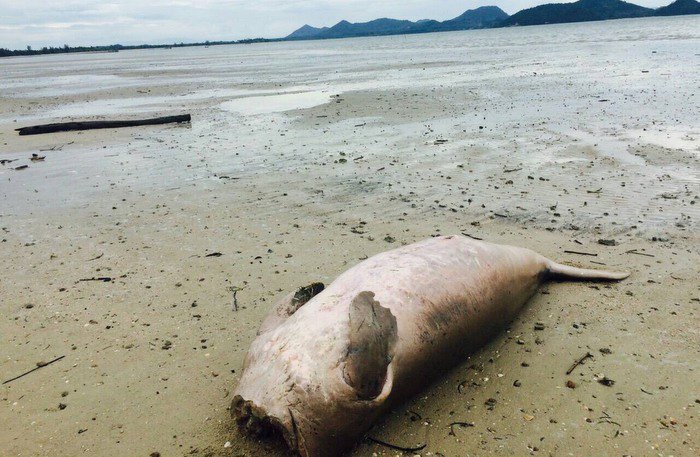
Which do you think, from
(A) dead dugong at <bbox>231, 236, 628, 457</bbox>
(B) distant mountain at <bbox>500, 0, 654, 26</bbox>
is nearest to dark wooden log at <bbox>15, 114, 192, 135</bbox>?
(A) dead dugong at <bbox>231, 236, 628, 457</bbox>

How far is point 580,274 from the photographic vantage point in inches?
176

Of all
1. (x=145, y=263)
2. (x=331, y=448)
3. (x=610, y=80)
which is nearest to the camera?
(x=331, y=448)

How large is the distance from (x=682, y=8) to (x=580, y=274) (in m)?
168

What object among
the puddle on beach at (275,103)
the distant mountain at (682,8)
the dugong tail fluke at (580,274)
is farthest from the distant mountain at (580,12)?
the dugong tail fluke at (580,274)

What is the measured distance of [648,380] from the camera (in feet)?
10.6

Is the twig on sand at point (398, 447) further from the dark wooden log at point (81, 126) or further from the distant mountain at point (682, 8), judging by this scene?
the distant mountain at point (682, 8)

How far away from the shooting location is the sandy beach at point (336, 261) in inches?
116

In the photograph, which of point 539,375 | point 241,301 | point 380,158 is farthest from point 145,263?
point 380,158

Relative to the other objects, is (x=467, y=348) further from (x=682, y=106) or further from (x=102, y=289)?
(x=682, y=106)

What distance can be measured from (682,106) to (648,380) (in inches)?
486

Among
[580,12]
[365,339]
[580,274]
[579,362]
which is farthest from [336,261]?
[580,12]

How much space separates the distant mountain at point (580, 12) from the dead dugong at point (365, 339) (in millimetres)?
167535

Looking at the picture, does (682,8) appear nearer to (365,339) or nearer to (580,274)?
(580,274)

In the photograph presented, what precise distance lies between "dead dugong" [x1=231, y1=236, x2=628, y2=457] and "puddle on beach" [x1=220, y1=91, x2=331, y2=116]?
1335 cm
